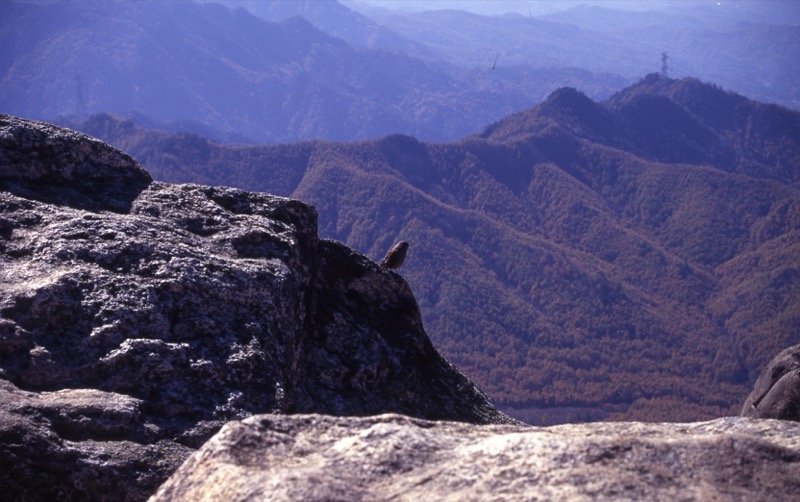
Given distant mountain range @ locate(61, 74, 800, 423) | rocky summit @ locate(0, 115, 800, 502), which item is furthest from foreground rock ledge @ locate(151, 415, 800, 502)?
distant mountain range @ locate(61, 74, 800, 423)

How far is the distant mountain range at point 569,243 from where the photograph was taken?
50.1 meters

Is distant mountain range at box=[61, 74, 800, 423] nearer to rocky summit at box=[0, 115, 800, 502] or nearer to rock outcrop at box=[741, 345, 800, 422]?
rock outcrop at box=[741, 345, 800, 422]

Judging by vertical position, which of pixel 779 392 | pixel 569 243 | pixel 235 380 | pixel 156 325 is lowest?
pixel 569 243

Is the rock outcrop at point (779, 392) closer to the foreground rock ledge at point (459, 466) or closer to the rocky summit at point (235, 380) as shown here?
the rocky summit at point (235, 380)

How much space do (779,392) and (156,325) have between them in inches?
316

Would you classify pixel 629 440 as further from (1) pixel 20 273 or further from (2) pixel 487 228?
(2) pixel 487 228

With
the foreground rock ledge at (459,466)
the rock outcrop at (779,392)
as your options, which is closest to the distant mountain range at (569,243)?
the rock outcrop at (779,392)

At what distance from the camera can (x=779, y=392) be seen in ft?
32.4

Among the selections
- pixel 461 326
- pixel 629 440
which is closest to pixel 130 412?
pixel 629 440

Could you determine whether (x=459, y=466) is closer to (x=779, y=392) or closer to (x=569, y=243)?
(x=779, y=392)

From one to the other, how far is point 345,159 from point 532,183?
68.2 ft

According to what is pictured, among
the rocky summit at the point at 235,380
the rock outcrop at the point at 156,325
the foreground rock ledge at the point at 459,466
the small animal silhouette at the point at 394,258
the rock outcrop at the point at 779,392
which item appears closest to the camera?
the foreground rock ledge at the point at 459,466

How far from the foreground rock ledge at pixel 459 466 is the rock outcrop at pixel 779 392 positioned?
6.77 m

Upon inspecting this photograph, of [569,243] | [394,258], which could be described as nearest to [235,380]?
[394,258]
